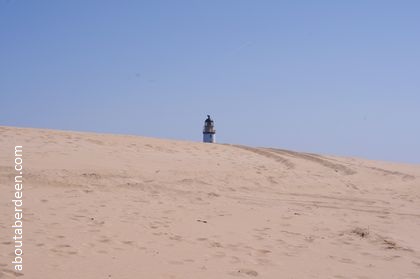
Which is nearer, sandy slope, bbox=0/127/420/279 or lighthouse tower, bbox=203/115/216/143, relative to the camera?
sandy slope, bbox=0/127/420/279

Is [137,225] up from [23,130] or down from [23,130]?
down

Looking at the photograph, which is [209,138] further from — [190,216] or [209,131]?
[190,216]

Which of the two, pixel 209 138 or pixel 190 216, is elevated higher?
pixel 209 138

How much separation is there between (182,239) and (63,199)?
2749 millimetres

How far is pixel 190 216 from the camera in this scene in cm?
757

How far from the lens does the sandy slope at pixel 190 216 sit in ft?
16.7

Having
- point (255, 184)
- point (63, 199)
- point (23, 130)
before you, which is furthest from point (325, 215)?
point (23, 130)

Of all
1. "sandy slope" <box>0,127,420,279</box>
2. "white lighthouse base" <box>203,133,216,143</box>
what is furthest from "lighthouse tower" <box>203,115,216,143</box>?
"sandy slope" <box>0,127,420,279</box>

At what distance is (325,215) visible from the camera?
29.1 feet

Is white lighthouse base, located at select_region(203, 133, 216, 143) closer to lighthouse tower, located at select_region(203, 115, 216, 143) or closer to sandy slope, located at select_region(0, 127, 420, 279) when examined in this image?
lighthouse tower, located at select_region(203, 115, 216, 143)

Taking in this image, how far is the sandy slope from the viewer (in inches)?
200

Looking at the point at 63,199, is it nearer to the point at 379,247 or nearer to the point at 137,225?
the point at 137,225

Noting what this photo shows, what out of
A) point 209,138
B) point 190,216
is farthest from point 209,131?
point 190,216

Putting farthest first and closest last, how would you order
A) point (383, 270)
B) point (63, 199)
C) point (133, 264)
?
1. point (63, 199)
2. point (383, 270)
3. point (133, 264)
